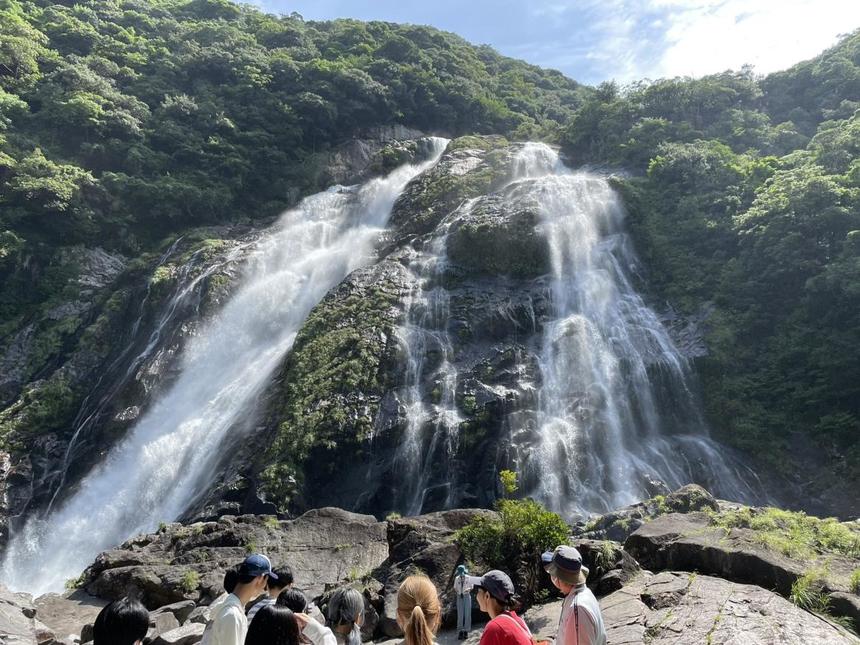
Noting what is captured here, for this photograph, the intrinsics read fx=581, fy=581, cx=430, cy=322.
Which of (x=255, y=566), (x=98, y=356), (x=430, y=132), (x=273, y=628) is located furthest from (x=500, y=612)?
(x=430, y=132)

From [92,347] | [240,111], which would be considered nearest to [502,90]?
[240,111]

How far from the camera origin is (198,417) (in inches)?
731

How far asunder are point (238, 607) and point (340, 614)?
0.63 m

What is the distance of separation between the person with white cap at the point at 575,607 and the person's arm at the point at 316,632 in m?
1.44

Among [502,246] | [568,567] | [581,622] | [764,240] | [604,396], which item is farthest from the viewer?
[502,246]

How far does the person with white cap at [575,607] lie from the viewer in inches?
143

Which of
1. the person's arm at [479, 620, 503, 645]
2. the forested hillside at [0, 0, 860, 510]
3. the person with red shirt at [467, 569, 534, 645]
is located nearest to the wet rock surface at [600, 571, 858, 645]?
the person with red shirt at [467, 569, 534, 645]

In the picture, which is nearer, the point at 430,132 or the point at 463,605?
the point at 463,605

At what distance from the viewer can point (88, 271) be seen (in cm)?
2803

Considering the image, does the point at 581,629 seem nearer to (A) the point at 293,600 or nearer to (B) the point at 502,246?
(A) the point at 293,600

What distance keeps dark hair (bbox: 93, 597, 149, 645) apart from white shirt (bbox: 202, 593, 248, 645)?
1.96 feet

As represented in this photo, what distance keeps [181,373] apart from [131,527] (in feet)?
19.7

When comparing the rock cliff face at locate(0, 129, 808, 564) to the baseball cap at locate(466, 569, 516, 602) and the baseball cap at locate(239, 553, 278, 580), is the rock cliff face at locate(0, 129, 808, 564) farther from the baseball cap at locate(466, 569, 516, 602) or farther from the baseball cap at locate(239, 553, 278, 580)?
the baseball cap at locate(466, 569, 516, 602)

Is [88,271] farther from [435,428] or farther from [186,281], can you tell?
[435,428]
